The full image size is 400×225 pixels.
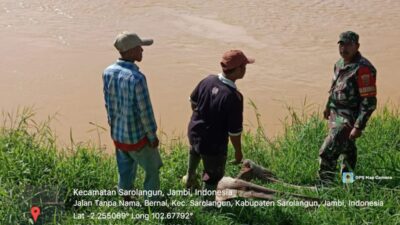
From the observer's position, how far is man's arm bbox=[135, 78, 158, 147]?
337 cm

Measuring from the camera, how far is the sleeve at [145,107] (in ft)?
11.1

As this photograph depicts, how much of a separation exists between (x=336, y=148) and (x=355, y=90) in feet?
1.56

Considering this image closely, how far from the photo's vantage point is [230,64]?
3529 millimetres

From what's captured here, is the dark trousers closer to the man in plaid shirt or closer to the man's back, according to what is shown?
the man's back

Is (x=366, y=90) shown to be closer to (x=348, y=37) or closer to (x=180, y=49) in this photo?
(x=348, y=37)

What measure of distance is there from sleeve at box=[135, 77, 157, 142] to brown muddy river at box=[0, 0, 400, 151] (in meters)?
2.19

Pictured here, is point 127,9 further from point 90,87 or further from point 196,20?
point 90,87

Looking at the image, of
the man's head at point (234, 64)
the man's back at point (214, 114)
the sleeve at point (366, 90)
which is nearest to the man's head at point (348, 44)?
the sleeve at point (366, 90)

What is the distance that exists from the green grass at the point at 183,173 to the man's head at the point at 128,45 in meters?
1.06

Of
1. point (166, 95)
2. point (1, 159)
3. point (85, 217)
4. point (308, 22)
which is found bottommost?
point (85, 217)

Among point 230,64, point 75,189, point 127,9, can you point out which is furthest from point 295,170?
point 127,9

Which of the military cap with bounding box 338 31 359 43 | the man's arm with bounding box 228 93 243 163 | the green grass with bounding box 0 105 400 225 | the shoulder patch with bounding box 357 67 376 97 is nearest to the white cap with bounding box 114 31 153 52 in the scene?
the man's arm with bounding box 228 93 243 163

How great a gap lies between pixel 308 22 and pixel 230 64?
703cm

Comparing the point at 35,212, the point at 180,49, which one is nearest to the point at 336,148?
the point at 35,212
